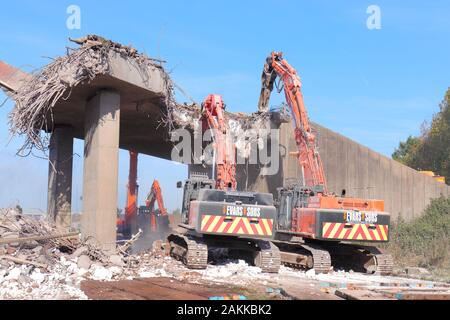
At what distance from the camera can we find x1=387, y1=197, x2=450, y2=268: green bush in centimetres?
2128

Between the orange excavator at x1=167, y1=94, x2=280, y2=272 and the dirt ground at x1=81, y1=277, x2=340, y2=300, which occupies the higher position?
the orange excavator at x1=167, y1=94, x2=280, y2=272

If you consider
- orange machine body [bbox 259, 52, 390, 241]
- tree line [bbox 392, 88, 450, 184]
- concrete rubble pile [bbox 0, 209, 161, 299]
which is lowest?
concrete rubble pile [bbox 0, 209, 161, 299]

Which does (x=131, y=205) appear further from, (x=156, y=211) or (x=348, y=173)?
(x=348, y=173)

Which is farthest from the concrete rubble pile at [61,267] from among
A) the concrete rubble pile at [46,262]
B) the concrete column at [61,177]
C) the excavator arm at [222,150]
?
the concrete column at [61,177]

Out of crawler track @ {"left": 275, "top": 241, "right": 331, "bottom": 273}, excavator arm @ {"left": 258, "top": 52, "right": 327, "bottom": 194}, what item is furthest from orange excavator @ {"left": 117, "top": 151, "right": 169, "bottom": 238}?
crawler track @ {"left": 275, "top": 241, "right": 331, "bottom": 273}

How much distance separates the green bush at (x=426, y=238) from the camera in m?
21.3

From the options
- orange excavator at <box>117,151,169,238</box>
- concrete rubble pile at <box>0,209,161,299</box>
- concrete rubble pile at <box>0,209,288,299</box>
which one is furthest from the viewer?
orange excavator at <box>117,151,169,238</box>

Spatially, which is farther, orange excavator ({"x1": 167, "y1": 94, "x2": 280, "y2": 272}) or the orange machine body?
the orange machine body

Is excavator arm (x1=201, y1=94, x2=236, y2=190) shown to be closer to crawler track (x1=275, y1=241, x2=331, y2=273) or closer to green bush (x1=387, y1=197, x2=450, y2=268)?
crawler track (x1=275, y1=241, x2=331, y2=273)

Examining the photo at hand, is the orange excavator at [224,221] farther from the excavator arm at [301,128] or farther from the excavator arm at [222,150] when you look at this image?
the excavator arm at [301,128]

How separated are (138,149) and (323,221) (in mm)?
14509

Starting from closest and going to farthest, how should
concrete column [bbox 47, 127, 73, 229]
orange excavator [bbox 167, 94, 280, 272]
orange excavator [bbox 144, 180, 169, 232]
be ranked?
1. orange excavator [bbox 167, 94, 280, 272]
2. concrete column [bbox 47, 127, 73, 229]
3. orange excavator [bbox 144, 180, 169, 232]

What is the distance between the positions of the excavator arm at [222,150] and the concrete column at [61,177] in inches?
257

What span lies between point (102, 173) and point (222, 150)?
3920mm
